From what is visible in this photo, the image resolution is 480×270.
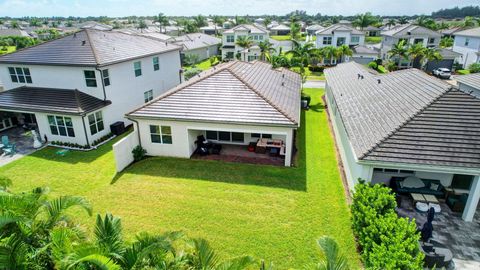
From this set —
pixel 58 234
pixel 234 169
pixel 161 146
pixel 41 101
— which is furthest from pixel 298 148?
pixel 41 101

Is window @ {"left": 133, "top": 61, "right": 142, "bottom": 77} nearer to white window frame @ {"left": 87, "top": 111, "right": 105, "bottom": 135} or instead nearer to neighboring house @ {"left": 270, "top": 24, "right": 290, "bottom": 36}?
white window frame @ {"left": 87, "top": 111, "right": 105, "bottom": 135}

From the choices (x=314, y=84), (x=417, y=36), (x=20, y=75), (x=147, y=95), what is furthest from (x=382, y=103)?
(x=417, y=36)

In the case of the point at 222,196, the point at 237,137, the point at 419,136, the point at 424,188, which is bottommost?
the point at 222,196

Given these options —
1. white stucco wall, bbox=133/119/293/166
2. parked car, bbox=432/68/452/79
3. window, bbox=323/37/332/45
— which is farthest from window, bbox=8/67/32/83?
parked car, bbox=432/68/452/79

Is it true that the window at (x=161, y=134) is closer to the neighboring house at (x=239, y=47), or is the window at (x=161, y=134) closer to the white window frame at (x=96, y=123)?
the white window frame at (x=96, y=123)

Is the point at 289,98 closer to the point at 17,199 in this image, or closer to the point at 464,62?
the point at 17,199

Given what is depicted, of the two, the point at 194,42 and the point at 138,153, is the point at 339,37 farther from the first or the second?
the point at 138,153
